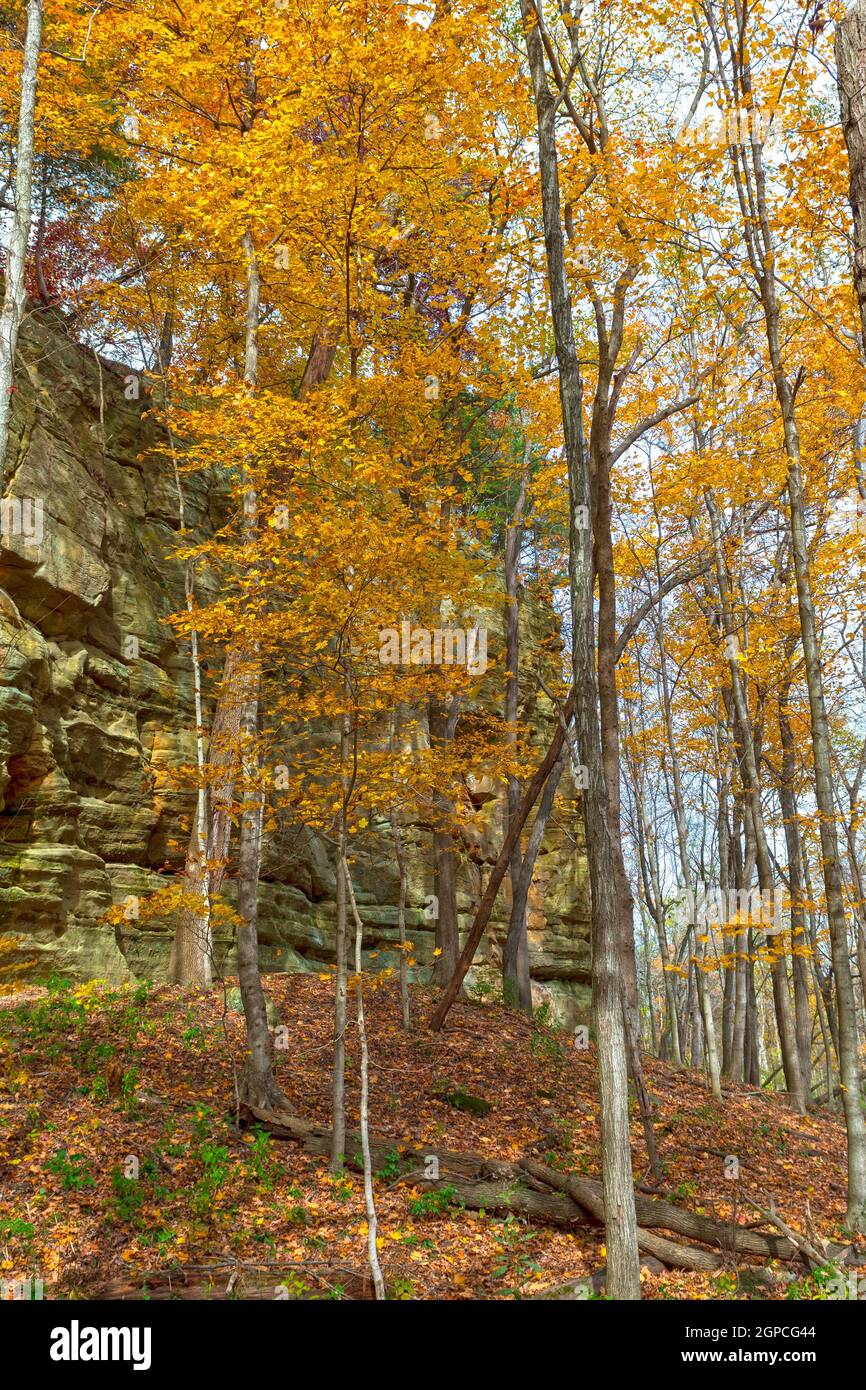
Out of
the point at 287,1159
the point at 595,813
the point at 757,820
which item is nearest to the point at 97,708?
the point at 287,1159

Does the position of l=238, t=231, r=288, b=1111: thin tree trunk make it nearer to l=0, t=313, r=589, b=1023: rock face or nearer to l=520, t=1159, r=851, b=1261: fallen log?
l=0, t=313, r=589, b=1023: rock face

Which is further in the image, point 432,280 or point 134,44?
point 432,280

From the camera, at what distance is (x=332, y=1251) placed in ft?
20.6

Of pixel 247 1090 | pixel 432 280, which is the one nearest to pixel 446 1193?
pixel 247 1090

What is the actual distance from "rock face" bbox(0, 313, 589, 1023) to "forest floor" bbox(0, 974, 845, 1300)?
61.0 inches

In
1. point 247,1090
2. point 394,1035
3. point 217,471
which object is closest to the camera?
point 247,1090

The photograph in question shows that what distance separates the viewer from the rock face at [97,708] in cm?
1136

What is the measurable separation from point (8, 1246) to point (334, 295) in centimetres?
1025

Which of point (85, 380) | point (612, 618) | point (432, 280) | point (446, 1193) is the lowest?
point (446, 1193)

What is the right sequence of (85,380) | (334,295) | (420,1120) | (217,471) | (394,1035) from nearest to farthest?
(420,1120), (334,295), (394,1035), (85,380), (217,471)

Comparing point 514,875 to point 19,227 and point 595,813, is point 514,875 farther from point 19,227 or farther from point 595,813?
point 19,227

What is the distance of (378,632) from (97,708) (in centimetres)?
671

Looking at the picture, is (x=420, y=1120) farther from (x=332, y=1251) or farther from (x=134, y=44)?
(x=134, y=44)

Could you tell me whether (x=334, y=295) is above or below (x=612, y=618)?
above
